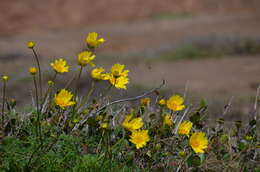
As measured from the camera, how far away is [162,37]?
53.7 feet

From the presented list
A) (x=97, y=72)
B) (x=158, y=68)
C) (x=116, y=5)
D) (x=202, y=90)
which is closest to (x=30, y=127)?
(x=97, y=72)

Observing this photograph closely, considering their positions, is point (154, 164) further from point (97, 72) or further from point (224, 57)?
point (224, 57)

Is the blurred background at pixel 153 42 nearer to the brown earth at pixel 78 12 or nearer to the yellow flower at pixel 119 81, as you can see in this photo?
the brown earth at pixel 78 12

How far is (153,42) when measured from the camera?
51.3 ft

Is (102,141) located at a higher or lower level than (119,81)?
lower

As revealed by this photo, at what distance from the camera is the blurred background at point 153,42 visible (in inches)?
361

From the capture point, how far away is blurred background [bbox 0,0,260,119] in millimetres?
9180

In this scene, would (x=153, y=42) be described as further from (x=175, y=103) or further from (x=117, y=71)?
(x=117, y=71)

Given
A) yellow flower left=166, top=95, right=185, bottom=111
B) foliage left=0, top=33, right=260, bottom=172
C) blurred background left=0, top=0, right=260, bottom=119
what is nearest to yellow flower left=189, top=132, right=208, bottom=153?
foliage left=0, top=33, right=260, bottom=172

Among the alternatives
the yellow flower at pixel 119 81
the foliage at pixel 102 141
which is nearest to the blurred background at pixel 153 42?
the foliage at pixel 102 141

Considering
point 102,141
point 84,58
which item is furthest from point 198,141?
point 84,58

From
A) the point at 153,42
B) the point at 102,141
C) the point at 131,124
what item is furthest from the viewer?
the point at 153,42

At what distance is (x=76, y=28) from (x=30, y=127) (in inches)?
781

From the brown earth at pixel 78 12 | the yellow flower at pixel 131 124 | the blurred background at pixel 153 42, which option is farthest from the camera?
the brown earth at pixel 78 12
